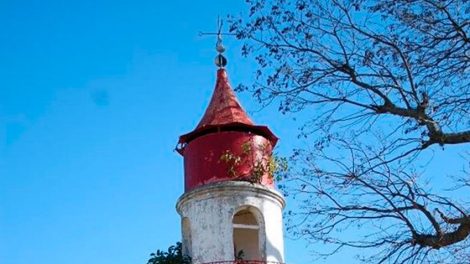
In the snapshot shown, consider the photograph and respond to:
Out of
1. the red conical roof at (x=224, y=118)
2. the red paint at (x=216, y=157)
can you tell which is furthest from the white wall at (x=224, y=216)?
the red conical roof at (x=224, y=118)

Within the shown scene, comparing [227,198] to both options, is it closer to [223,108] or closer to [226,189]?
[226,189]

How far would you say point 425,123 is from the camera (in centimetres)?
1019

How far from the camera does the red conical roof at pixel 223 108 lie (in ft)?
69.4

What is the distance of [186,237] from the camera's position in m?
20.5

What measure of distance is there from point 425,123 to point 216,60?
13.0m

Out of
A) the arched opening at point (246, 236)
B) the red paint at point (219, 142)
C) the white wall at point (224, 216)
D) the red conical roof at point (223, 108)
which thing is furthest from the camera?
the red conical roof at point (223, 108)

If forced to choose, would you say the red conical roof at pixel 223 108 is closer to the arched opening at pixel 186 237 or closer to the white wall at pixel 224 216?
the white wall at pixel 224 216

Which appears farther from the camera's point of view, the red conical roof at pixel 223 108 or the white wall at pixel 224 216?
the red conical roof at pixel 223 108

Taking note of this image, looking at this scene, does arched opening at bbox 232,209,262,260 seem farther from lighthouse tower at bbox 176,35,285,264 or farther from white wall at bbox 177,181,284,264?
white wall at bbox 177,181,284,264

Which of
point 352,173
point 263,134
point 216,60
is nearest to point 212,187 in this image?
point 263,134

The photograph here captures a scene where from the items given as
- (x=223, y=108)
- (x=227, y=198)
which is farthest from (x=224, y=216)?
(x=223, y=108)

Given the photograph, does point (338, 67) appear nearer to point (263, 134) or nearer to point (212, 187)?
point (212, 187)

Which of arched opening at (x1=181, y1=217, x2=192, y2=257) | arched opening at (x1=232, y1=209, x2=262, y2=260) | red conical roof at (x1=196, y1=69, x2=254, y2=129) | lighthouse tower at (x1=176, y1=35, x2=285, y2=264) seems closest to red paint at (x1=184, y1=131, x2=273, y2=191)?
lighthouse tower at (x1=176, y1=35, x2=285, y2=264)

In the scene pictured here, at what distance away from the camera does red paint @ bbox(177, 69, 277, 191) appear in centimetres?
2006
